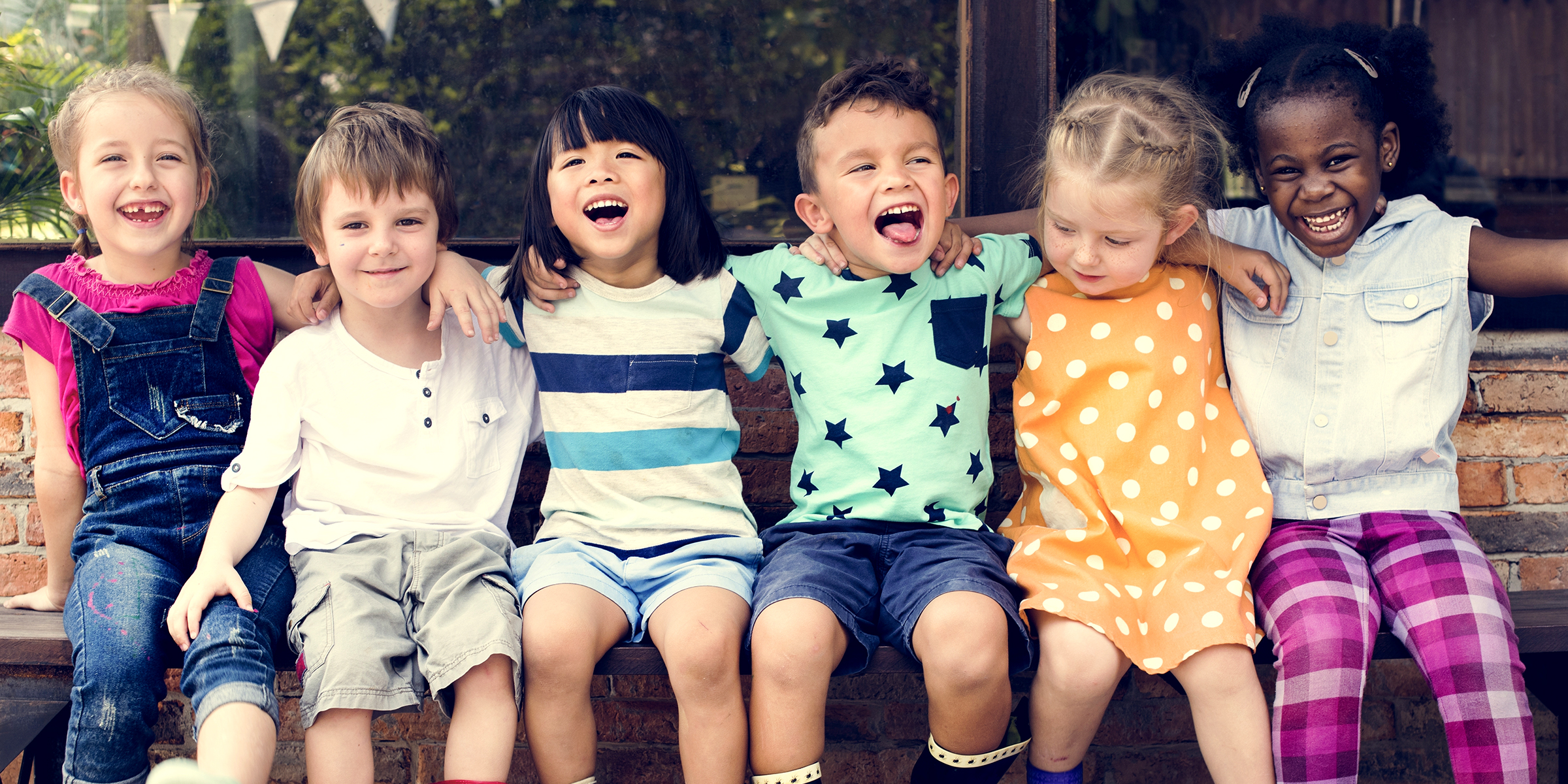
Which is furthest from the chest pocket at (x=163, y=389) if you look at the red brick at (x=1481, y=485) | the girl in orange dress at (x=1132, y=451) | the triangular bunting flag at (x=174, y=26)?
the red brick at (x=1481, y=485)

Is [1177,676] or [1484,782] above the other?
[1177,676]

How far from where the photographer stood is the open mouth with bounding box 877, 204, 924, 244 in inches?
75.7

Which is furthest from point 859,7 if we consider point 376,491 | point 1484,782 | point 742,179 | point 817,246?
point 1484,782

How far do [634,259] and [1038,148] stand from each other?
94cm

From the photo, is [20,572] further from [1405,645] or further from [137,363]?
[1405,645]

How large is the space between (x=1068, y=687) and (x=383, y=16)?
217cm

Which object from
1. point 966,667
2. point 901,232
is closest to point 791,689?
point 966,667

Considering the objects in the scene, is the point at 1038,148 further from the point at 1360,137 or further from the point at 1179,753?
the point at 1179,753

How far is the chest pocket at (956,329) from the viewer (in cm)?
199

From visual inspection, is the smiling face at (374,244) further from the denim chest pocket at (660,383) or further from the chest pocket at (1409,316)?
the chest pocket at (1409,316)

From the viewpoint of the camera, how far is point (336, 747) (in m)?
1.66

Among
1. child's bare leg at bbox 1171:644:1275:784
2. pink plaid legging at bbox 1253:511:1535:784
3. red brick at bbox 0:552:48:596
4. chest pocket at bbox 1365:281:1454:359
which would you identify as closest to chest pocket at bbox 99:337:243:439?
red brick at bbox 0:552:48:596

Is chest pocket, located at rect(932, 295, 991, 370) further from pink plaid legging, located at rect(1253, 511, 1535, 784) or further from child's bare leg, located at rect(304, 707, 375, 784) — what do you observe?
Result: child's bare leg, located at rect(304, 707, 375, 784)

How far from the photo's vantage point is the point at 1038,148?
2395mm
